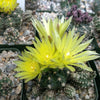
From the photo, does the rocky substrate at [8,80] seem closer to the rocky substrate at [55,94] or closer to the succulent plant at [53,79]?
the rocky substrate at [55,94]

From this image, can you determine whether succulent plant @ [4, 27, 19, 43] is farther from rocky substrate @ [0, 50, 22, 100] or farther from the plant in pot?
the plant in pot

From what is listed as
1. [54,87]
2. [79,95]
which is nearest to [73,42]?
[54,87]

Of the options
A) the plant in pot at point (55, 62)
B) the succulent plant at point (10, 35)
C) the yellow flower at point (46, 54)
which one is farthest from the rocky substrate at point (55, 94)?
the succulent plant at point (10, 35)

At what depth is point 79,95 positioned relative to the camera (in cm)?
138

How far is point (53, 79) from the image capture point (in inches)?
46.9

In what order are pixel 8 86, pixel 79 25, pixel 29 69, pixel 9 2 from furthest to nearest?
pixel 79 25 < pixel 9 2 < pixel 8 86 < pixel 29 69

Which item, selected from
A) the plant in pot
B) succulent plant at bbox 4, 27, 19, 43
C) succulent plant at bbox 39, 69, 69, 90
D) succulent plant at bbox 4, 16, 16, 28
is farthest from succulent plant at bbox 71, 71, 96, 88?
succulent plant at bbox 4, 16, 16, 28

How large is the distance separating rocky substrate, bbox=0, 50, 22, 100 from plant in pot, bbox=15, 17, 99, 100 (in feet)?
0.46

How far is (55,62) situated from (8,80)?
0.53 meters

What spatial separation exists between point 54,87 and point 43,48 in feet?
1.02

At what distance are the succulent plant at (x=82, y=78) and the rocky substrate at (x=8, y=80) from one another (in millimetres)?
490

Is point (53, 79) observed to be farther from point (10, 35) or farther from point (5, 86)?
point (10, 35)

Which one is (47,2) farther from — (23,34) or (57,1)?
(23,34)

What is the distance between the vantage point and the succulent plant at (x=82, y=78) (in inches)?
51.9
